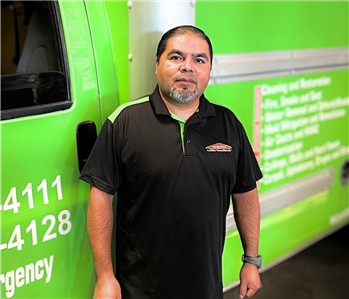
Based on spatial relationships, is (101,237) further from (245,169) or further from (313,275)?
(313,275)

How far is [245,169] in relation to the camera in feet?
5.92

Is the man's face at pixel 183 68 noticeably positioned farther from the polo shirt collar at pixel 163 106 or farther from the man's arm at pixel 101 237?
the man's arm at pixel 101 237

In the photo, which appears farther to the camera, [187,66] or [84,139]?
[84,139]

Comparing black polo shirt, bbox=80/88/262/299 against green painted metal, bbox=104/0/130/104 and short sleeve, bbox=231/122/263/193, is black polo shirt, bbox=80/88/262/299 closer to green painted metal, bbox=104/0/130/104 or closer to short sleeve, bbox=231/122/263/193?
short sleeve, bbox=231/122/263/193

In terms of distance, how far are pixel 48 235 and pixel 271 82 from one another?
4.54ft

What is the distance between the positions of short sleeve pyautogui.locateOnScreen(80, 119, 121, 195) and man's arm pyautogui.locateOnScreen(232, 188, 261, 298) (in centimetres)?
57

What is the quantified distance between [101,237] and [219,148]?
54 cm

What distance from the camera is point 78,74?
1.70 m

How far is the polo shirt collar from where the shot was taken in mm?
1637

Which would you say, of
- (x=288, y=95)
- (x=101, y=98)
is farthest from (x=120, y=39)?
(x=288, y=95)

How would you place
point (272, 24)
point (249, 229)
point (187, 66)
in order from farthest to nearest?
point (272, 24) → point (249, 229) → point (187, 66)

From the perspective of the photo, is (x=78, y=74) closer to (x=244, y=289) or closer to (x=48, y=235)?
(x=48, y=235)

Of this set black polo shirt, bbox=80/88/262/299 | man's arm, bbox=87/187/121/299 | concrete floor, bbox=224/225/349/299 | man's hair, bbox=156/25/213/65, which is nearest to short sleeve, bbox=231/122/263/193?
black polo shirt, bbox=80/88/262/299

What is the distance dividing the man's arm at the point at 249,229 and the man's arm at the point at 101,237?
0.57m
